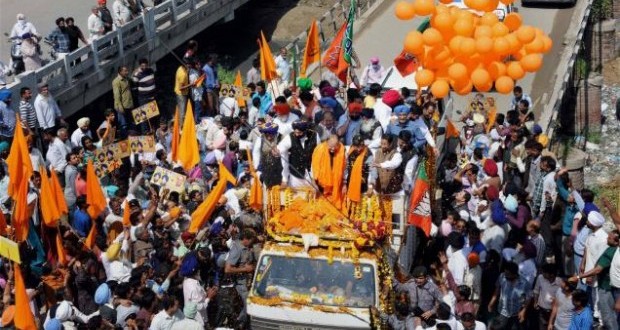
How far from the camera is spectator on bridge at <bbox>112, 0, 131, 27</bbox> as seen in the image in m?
23.7

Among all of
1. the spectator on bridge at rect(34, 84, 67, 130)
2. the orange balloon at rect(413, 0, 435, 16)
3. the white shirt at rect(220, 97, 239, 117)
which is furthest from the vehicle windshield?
the spectator on bridge at rect(34, 84, 67, 130)

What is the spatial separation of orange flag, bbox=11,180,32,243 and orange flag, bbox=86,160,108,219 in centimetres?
107

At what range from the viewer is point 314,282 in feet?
45.0

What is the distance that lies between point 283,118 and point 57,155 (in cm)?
394

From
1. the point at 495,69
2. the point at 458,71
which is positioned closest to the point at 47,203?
the point at 458,71

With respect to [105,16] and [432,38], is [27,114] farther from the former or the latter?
[432,38]

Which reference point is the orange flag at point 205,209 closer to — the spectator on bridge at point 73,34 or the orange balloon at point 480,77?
the orange balloon at point 480,77

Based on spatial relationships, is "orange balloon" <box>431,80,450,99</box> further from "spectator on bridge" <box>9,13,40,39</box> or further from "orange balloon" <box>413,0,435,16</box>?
"spectator on bridge" <box>9,13,40,39</box>

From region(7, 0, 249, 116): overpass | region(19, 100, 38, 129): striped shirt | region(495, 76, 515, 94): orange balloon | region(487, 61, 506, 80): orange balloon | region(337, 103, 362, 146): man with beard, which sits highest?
region(487, 61, 506, 80): orange balloon

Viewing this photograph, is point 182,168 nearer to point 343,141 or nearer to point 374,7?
point 343,141

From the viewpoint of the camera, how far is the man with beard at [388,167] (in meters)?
14.6

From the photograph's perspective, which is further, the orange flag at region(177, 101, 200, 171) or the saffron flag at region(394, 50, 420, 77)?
the saffron flag at region(394, 50, 420, 77)

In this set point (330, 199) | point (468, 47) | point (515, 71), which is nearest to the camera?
point (330, 199)

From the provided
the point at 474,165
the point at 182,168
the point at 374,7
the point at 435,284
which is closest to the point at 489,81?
the point at 474,165
